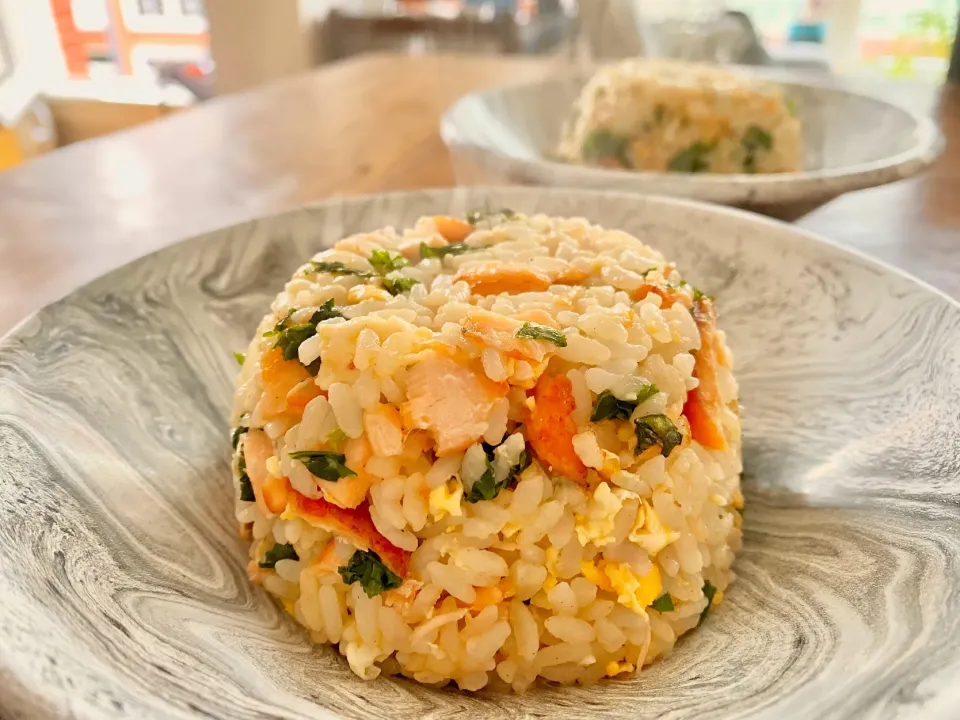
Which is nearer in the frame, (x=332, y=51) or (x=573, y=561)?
(x=573, y=561)

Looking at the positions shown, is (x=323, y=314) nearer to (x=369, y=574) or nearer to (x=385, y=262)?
(x=385, y=262)

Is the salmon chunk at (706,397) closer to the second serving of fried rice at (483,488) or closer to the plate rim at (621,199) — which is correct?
the second serving of fried rice at (483,488)

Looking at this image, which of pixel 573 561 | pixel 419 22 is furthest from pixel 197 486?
pixel 419 22

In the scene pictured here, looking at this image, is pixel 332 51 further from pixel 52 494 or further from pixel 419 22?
pixel 52 494

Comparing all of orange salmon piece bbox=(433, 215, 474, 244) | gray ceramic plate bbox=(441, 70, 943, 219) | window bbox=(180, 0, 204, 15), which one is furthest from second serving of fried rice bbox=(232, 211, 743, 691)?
window bbox=(180, 0, 204, 15)

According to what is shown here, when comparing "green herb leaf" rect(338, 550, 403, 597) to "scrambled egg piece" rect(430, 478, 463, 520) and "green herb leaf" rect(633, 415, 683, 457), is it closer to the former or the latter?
"scrambled egg piece" rect(430, 478, 463, 520)
